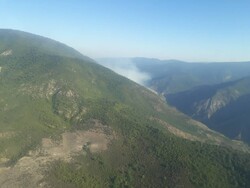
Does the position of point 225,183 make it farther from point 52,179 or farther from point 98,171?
point 52,179

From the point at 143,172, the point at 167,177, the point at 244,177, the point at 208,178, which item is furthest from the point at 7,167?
the point at 244,177

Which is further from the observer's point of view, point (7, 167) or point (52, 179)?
point (7, 167)

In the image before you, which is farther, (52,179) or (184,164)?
(184,164)

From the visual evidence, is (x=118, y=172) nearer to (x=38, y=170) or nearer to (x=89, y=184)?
(x=89, y=184)

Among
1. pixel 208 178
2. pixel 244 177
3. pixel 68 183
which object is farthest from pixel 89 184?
pixel 244 177

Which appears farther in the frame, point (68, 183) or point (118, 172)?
point (118, 172)

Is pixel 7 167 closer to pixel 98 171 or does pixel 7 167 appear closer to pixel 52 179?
pixel 52 179

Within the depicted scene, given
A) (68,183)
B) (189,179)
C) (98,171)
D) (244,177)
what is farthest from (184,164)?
(68,183)
